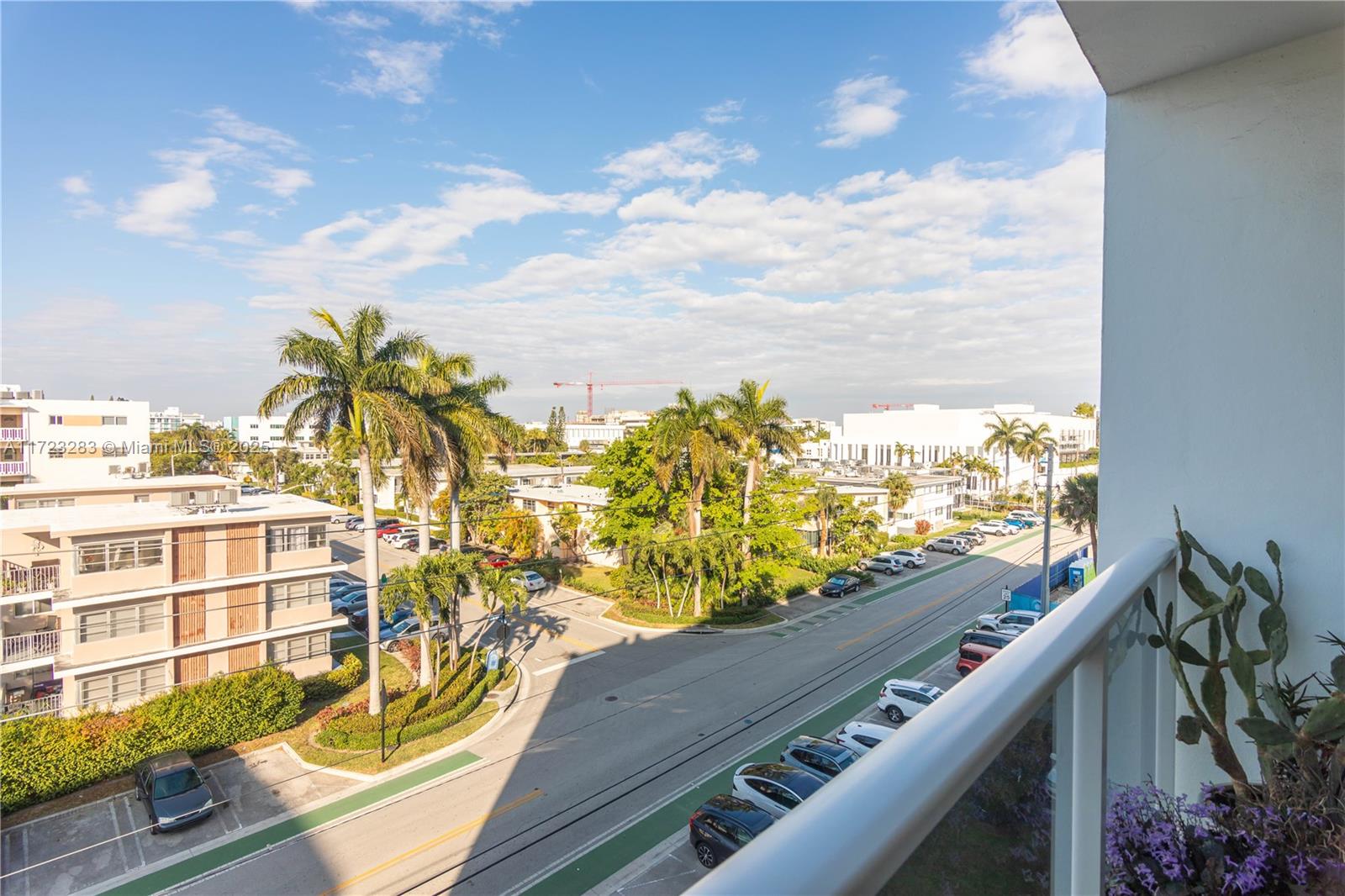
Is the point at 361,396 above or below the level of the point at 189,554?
above

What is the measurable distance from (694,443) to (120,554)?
1141cm

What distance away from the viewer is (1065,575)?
18188 mm

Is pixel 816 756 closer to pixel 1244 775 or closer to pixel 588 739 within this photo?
pixel 588 739

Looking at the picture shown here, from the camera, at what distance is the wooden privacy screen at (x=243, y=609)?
37.8 feet

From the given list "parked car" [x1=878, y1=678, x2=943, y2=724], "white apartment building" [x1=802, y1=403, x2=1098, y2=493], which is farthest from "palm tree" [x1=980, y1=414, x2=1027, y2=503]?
"parked car" [x1=878, y1=678, x2=943, y2=724]

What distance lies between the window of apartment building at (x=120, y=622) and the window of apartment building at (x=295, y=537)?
185 centimetres

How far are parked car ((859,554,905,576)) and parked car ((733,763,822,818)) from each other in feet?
47.8

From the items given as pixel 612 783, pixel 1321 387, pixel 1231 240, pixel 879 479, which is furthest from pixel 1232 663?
pixel 879 479

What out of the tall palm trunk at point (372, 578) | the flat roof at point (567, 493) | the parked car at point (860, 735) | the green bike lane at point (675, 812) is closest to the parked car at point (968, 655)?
the green bike lane at point (675, 812)

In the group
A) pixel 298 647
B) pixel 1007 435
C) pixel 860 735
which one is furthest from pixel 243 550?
pixel 1007 435

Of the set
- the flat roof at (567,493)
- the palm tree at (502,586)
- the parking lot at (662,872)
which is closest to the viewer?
the parking lot at (662,872)

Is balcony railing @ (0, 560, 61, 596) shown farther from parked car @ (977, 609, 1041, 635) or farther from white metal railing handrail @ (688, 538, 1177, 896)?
parked car @ (977, 609, 1041, 635)

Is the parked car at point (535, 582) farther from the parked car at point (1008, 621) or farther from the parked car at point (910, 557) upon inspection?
the parked car at point (1008, 621)

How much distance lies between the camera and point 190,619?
11.1m
